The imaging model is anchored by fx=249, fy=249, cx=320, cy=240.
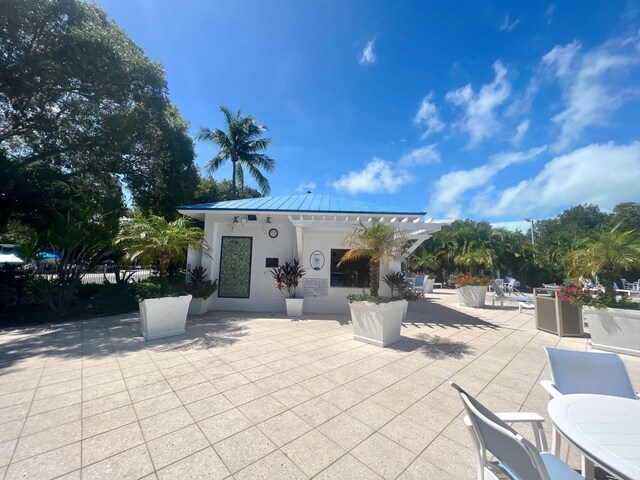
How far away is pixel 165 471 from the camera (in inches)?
79.6

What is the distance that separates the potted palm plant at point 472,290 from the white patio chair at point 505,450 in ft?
33.6

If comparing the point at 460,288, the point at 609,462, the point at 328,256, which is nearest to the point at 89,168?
the point at 328,256

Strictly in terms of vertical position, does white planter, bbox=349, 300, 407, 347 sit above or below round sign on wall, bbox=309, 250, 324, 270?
below

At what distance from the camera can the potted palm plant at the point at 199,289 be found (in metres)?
7.80

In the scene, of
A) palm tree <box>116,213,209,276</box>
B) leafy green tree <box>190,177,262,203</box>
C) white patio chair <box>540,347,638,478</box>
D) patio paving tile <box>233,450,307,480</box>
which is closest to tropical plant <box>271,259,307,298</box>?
palm tree <box>116,213,209,276</box>

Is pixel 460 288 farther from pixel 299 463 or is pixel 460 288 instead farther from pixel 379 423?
pixel 299 463

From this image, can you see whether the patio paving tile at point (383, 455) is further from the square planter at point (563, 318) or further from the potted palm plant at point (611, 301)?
the square planter at point (563, 318)

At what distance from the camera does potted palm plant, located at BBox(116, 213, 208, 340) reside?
555 cm

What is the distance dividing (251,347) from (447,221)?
674 cm

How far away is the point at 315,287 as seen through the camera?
8.77m

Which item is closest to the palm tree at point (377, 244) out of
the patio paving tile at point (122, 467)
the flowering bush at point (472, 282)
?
the patio paving tile at point (122, 467)

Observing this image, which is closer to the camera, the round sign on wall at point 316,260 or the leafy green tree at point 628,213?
the round sign on wall at point 316,260

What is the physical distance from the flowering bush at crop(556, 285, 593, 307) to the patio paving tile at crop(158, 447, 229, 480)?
7868 mm

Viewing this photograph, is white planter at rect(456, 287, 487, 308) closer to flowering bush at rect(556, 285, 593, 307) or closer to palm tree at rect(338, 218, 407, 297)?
flowering bush at rect(556, 285, 593, 307)
